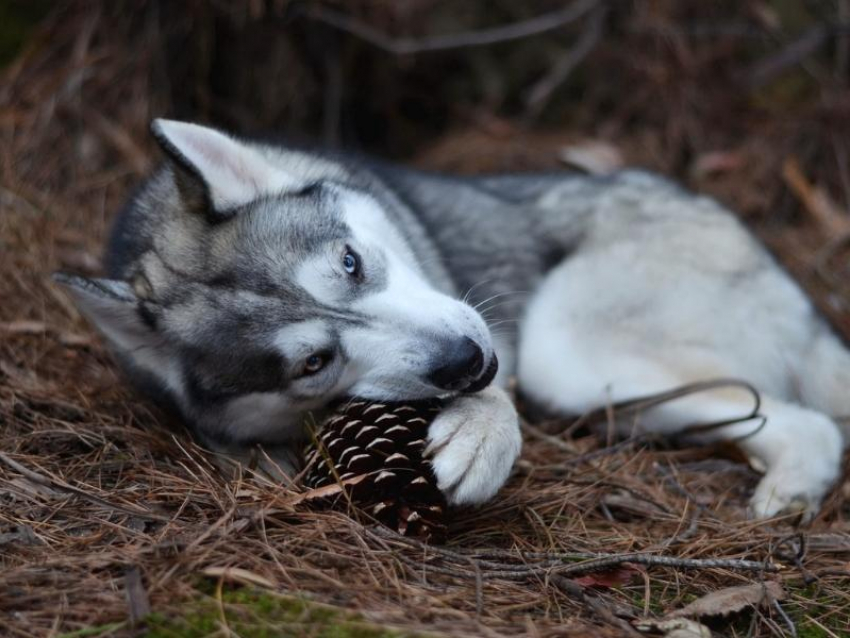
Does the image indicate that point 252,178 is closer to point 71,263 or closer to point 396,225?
point 396,225

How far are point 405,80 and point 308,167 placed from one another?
142 inches

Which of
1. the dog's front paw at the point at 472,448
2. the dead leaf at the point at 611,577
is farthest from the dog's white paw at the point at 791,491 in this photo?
the dog's front paw at the point at 472,448

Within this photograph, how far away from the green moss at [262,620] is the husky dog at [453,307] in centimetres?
75

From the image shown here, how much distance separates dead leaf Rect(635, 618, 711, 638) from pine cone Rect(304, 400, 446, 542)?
74 cm

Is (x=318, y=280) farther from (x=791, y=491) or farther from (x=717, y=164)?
(x=717, y=164)

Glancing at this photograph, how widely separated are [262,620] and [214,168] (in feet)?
5.83

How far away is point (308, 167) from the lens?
3.99m

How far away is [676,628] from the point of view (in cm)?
247

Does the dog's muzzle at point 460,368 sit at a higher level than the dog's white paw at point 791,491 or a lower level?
higher

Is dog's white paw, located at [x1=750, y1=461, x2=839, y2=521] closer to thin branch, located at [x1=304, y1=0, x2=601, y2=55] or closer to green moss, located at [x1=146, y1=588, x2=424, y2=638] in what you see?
green moss, located at [x1=146, y1=588, x2=424, y2=638]

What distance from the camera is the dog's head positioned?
313 centimetres

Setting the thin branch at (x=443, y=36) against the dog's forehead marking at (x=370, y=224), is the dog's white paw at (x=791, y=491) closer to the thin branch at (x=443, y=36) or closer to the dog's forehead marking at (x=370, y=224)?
the dog's forehead marking at (x=370, y=224)

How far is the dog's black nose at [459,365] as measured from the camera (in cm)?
305

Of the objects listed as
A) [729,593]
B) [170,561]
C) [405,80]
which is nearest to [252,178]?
[170,561]
